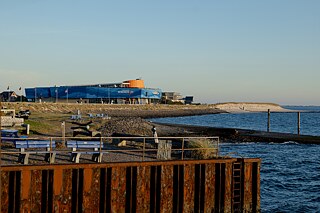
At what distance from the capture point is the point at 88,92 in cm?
16525

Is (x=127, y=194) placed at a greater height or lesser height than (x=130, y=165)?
lesser

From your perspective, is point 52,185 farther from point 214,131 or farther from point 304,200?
point 214,131

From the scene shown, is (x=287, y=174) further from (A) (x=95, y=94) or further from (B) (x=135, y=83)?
(B) (x=135, y=83)

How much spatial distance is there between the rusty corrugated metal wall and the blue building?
144 m

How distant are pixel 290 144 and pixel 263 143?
3.15 metres

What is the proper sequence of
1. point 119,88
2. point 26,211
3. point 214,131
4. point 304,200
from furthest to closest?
point 119,88 < point 214,131 < point 304,200 < point 26,211

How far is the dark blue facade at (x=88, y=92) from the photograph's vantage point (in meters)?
164

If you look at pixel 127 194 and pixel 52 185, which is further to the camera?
pixel 127 194

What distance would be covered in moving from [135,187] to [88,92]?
150 meters

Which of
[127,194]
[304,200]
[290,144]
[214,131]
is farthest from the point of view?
[214,131]

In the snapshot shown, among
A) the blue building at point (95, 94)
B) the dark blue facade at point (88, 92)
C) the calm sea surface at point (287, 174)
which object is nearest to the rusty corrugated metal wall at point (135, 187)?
the calm sea surface at point (287, 174)

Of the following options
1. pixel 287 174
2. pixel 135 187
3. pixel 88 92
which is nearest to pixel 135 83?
pixel 88 92

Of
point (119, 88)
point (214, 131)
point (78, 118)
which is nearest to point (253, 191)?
point (214, 131)

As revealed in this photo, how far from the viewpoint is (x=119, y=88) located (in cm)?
16625
